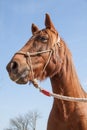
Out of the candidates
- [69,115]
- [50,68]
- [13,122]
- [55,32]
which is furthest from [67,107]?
[13,122]

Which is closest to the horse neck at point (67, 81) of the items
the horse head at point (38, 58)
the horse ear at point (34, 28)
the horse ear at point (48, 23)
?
the horse head at point (38, 58)

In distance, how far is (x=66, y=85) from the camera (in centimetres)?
489

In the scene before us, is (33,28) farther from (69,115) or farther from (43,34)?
(69,115)

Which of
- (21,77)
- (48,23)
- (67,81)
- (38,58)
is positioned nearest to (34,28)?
(48,23)

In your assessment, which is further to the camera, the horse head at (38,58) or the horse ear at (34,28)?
the horse ear at (34,28)

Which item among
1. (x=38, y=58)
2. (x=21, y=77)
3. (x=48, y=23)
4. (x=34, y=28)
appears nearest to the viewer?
(x=21, y=77)

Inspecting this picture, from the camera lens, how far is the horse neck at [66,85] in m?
4.78

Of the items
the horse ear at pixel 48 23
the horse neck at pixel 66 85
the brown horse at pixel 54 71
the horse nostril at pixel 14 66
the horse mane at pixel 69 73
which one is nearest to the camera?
the horse nostril at pixel 14 66

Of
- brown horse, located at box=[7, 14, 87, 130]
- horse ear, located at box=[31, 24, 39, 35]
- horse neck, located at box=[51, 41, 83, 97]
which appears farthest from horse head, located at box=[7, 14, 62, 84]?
horse ear, located at box=[31, 24, 39, 35]

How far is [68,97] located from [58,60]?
2.27 ft

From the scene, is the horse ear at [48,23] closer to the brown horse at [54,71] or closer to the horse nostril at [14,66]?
the brown horse at [54,71]

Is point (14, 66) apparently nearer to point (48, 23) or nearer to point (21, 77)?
point (21, 77)

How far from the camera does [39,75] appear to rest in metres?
4.73

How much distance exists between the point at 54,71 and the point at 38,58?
36 cm
